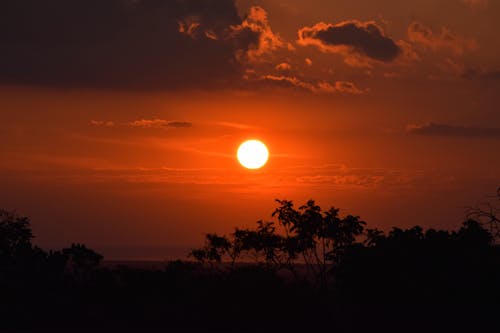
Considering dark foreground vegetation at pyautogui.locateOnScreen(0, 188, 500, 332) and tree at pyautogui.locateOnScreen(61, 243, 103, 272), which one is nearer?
dark foreground vegetation at pyautogui.locateOnScreen(0, 188, 500, 332)

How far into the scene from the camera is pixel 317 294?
43562mm

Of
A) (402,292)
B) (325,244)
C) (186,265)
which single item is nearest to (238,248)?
(186,265)

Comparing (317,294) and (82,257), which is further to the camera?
(82,257)

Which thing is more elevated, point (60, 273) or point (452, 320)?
point (60, 273)

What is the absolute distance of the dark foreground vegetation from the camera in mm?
40875

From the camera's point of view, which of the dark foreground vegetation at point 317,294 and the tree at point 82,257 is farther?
the tree at point 82,257

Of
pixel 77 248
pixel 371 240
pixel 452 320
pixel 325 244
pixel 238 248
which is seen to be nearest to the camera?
pixel 452 320

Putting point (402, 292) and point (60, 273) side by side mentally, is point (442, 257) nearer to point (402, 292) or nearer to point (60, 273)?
point (402, 292)

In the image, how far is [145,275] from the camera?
47.2 m

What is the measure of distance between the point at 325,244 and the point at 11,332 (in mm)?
19289

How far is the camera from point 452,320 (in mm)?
40375

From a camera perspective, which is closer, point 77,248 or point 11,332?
point 11,332

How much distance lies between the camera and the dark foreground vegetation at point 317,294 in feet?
134

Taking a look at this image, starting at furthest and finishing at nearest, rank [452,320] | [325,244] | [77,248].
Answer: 1. [77,248]
2. [325,244]
3. [452,320]
